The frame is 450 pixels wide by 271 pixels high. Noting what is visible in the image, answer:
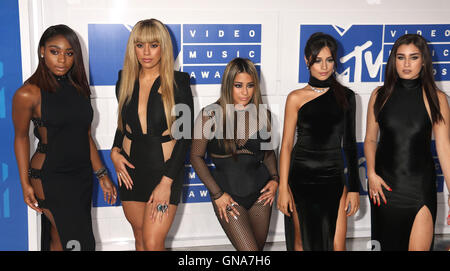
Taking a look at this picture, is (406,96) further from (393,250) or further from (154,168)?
(154,168)

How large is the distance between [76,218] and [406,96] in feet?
7.38

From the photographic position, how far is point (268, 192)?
10.4 ft

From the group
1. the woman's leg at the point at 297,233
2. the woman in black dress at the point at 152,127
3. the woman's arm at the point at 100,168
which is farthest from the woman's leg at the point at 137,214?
the woman's leg at the point at 297,233

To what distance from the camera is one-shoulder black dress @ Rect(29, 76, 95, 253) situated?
2.88 meters

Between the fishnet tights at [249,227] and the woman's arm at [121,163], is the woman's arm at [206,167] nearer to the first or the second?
the fishnet tights at [249,227]

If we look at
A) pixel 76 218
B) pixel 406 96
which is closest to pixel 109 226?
pixel 76 218

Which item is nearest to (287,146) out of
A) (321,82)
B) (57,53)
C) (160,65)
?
(321,82)

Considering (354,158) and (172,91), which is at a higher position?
(172,91)

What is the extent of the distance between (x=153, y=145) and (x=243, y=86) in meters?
0.69

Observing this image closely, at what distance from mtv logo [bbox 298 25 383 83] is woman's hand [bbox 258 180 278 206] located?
113 cm

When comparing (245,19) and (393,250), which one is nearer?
(393,250)

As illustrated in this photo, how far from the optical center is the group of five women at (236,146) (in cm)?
292

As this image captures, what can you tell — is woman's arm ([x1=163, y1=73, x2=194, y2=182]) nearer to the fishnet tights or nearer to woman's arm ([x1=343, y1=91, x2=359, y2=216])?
the fishnet tights

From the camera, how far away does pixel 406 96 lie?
9.90 feet
